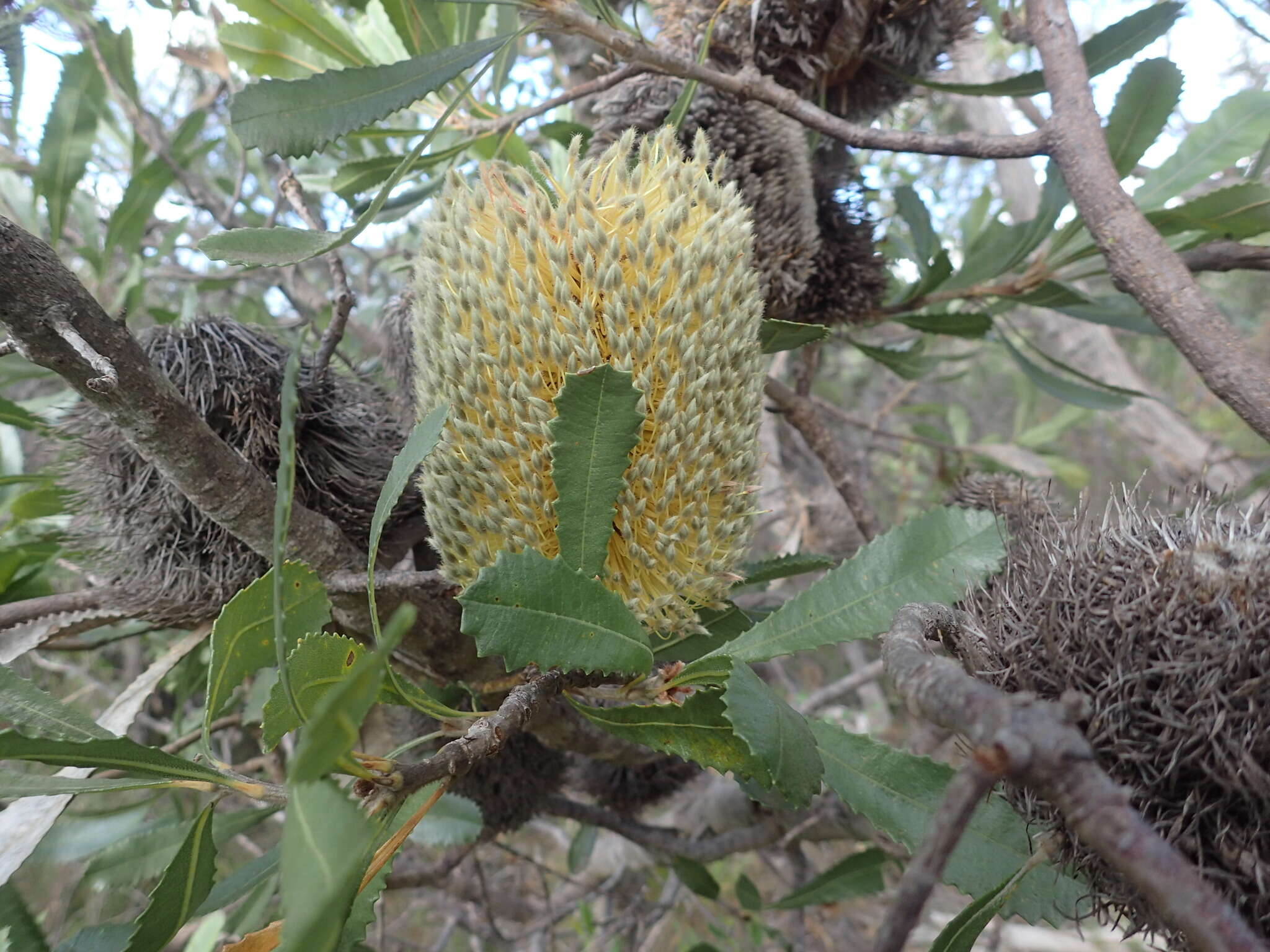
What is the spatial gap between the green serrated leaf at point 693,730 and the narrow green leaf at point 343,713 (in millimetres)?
333

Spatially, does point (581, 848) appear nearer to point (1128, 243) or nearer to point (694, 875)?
point (694, 875)

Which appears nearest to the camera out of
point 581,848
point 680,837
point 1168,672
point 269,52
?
point 1168,672

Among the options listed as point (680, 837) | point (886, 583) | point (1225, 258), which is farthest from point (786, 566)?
point (680, 837)

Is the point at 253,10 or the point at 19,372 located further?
the point at 19,372

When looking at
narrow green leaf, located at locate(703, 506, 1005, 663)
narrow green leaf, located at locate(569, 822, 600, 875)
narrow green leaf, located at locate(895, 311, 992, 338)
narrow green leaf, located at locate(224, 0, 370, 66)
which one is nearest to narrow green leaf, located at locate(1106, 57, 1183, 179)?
narrow green leaf, located at locate(895, 311, 992, 338)

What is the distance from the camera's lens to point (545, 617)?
0.67 meters

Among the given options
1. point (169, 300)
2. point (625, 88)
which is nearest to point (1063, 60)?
point (625, 88)

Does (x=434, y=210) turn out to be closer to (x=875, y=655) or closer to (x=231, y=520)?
(x=231, y=520)

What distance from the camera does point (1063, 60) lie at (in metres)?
1.05

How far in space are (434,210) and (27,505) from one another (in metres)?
0.96

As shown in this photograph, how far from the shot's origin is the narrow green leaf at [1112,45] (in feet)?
3.74

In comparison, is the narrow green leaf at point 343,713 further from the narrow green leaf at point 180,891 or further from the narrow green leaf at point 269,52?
the narrow green leaf at point 269,52

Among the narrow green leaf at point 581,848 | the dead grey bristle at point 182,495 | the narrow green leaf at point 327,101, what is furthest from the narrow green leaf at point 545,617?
the narrow green leaf at point 581,848

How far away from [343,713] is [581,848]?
183cm
